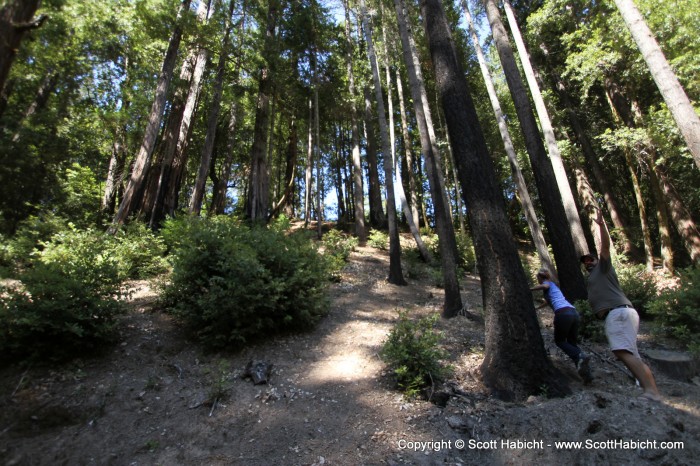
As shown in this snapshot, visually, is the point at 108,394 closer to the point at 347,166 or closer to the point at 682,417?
the point at 682,417

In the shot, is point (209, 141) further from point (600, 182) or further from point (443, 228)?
point (600, 182)

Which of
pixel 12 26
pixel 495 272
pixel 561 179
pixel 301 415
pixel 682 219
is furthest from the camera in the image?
pixel 682 219

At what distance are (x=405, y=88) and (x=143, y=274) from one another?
19.8m

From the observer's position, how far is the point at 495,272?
4449mm

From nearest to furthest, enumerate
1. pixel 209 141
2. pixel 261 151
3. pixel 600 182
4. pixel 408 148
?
pixel 209 141
pixel 261 151
pixel 600 182
pixel 408 148

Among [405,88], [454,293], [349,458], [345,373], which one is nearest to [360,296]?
[454,293]

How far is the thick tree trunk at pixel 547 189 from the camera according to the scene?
7.26 meters

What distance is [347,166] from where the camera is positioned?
26.2 m

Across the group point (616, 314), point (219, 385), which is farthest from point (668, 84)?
point (219, 385)

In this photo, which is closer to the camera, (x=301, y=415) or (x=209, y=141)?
(x=301, y=415)

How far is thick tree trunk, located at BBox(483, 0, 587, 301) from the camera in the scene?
7.26 metres

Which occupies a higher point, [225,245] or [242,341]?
[225,245]

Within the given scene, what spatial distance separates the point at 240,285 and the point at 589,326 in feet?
20.5

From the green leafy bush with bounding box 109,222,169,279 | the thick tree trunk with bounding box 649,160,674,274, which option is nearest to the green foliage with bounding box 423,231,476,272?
the thick tree trunk with bounding box 649,160,674,274
